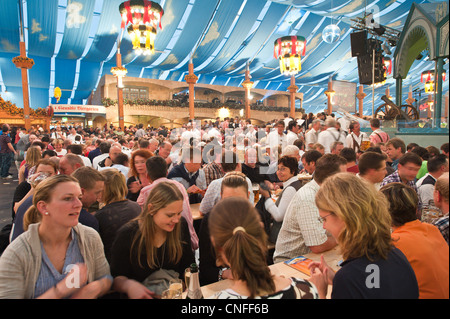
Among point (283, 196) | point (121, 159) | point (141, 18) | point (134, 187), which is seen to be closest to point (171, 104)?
point (141, 18)

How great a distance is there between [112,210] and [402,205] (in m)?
1.88

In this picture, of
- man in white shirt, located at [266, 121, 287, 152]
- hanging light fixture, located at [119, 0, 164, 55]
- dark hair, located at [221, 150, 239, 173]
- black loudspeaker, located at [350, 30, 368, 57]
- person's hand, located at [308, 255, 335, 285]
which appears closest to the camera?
person's hand, located at [308, 255, 335, 285]

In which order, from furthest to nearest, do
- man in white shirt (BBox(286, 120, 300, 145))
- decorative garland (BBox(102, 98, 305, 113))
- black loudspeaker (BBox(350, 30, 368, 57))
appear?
decorative garland (BBox(102, 98, 305, 113)), black loudspeaker (BBox(350, 30, 368, 57)), man in white shirt (BBox(286, 120, 300, 145))

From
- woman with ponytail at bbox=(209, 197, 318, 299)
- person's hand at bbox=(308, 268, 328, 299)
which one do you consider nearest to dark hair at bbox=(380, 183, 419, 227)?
person's hand at bbox=(308, 268, 328, 299)

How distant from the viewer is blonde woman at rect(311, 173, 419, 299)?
3.33 ft

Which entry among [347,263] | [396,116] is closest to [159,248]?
[347,263]

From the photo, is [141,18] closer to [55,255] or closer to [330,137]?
[330,137]

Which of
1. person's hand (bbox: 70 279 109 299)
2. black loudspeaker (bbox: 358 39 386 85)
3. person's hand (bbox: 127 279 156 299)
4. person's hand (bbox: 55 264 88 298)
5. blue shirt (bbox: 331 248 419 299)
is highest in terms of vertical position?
black loudspeaker (bbox: 358 39 386 85)

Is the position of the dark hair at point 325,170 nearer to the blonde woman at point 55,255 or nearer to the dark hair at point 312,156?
the dark hair at point 312,156

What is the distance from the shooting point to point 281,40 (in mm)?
11773

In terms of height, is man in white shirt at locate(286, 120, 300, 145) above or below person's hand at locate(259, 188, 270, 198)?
above

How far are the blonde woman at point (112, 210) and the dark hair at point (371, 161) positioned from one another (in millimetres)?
2118

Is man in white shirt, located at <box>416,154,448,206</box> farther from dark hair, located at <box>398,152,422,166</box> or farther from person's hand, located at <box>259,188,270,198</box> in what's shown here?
person's hand, located at <box>259,188,270,198</box>

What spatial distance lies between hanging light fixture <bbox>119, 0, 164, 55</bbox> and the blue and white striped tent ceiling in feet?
11.3
